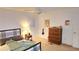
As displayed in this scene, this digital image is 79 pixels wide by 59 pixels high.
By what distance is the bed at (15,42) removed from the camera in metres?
1.06

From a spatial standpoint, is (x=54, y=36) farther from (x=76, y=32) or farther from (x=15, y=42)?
(x=15, y=42)

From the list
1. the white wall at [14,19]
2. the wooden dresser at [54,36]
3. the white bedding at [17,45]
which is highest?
the white wall at [14,19]

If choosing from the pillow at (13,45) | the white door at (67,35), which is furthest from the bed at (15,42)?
the white door at (67,35)

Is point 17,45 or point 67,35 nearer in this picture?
point 17,45

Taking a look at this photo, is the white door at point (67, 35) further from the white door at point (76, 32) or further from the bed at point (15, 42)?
the bed at point (15, 42)

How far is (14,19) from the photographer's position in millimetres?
1143

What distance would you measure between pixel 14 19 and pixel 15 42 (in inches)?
11.3

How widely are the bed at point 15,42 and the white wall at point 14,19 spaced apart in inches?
2.3

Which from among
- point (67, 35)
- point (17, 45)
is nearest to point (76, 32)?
point (67, 35)

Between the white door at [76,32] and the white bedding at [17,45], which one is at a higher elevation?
the white door at [76,32]
